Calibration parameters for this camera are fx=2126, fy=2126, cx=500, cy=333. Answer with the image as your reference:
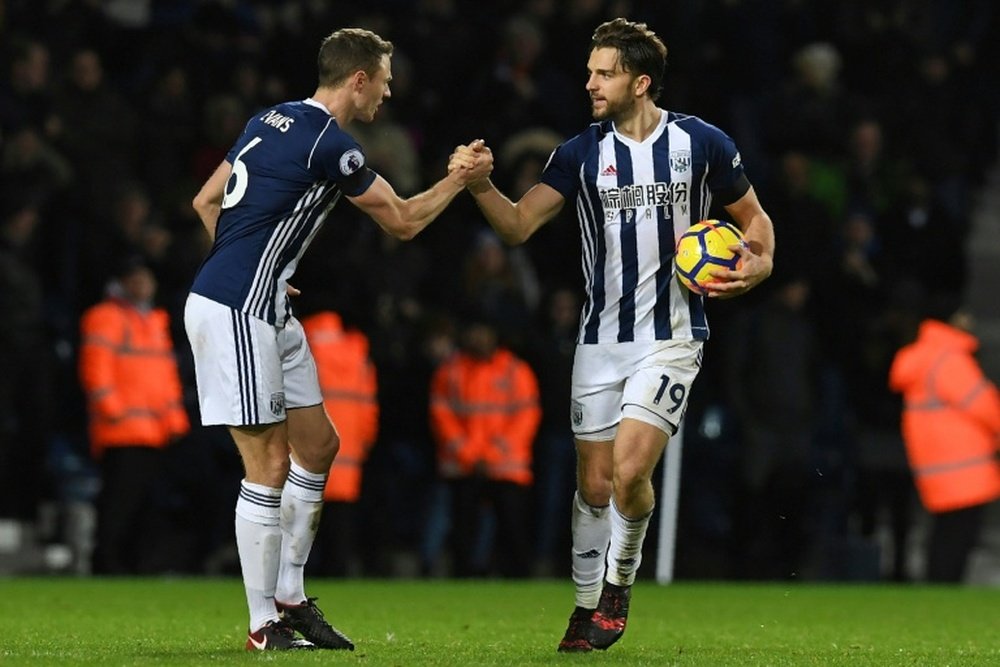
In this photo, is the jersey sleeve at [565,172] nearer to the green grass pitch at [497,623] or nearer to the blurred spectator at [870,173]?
the green grass pitch at [497,623]

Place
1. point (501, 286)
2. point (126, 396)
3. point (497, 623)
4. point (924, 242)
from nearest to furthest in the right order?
point (497, 623), point (126, 396), point (501, 286), point (924, 242)

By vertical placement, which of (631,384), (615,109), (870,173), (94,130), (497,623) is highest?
(94,130)

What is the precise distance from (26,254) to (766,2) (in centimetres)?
754

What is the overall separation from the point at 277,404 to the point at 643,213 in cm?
159

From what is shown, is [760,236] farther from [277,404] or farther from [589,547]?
[277,404]

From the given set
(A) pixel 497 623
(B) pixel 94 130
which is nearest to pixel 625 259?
(A) pixel 497 623

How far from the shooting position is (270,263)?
7719 millimetres

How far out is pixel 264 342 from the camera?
7.66 meters

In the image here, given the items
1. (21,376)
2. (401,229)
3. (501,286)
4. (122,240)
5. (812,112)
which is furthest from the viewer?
(812,112)

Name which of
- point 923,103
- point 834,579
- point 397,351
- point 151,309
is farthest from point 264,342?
point 923,103

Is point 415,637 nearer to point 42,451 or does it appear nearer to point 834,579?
point 42,451

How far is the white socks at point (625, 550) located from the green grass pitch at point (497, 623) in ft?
0.94

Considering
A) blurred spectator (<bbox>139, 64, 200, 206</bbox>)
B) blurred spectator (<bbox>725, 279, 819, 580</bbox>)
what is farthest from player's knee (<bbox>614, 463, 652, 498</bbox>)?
blurred spectator (<bbox>139, 64, 200, 206</bbox>)

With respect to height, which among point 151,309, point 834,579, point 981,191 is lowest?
point 834,579
